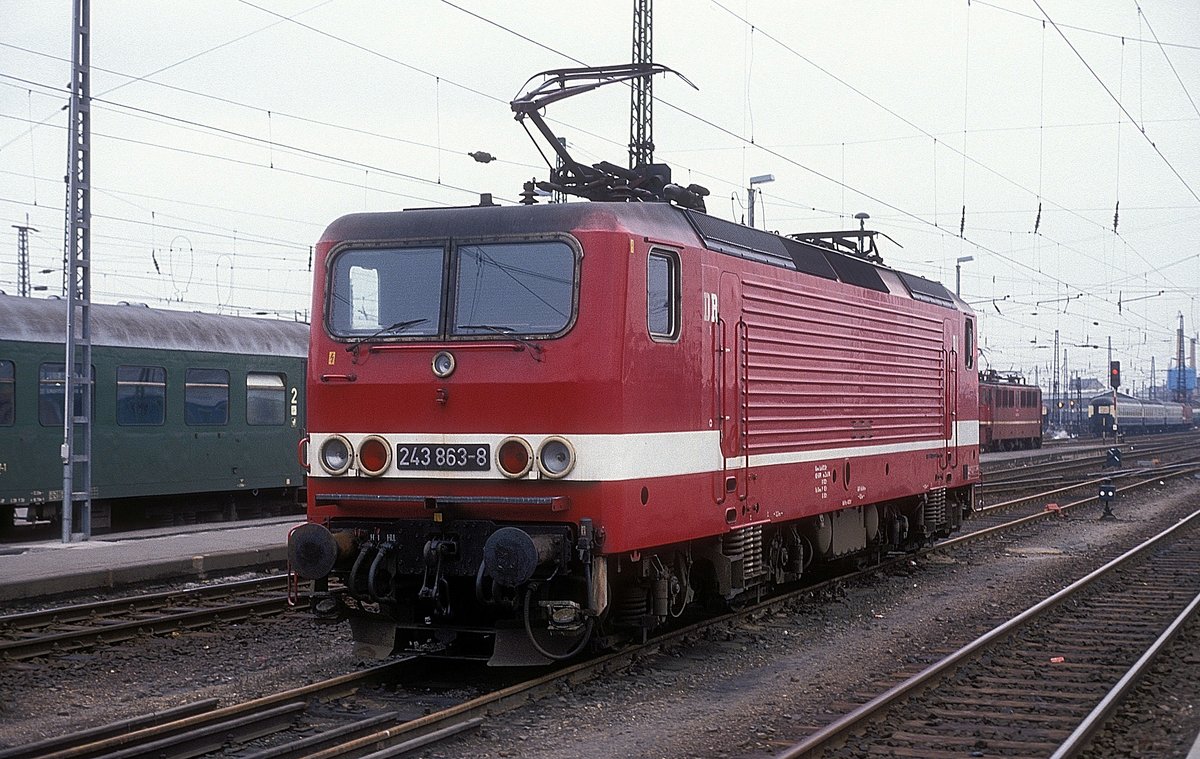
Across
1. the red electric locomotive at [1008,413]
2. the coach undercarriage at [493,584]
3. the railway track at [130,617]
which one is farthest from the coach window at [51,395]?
the red electric locomotive at [1008,413]

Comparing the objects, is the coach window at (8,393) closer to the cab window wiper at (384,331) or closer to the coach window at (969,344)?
the cab window wiper at (384,331)

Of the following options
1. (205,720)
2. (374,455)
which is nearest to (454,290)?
(374,455)

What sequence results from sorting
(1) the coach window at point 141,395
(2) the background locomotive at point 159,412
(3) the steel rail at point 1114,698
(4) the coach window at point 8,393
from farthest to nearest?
(1) the coach window at point 141,395, (2) the background locomotive at point 159,412, (4) the coach window at point 8,393, (3) the steel rail at point 1114,698

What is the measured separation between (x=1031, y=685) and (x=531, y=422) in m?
4.22

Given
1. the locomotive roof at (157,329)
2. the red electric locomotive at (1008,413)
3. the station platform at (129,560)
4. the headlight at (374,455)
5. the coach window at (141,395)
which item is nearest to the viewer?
the headlight at (374,455)

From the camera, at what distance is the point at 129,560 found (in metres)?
15.3

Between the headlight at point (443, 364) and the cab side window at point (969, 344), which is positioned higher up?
the cab side window at point (969, 344)

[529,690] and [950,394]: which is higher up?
[950,394]

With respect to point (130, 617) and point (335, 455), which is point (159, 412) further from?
point (335, 455)

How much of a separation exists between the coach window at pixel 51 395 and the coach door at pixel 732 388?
1186cm

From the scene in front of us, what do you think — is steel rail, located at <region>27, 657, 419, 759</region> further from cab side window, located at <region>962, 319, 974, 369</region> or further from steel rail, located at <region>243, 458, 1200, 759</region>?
cab side window, located at <region>962, 319, 974, 369</region>

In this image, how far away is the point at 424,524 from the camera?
372 inches

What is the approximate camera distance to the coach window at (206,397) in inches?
865

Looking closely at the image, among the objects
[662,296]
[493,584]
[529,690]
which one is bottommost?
[529,690]
